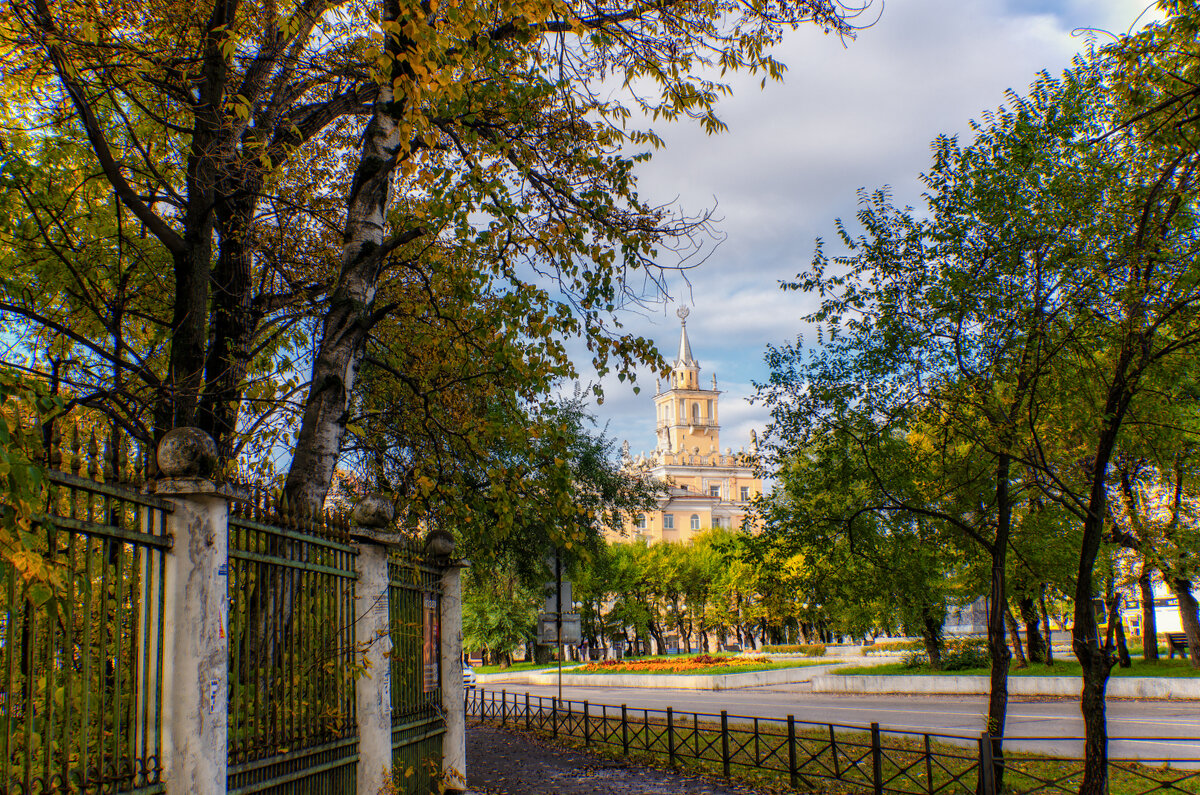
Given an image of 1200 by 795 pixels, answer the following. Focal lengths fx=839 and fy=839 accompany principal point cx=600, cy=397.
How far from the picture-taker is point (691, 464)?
363 ft

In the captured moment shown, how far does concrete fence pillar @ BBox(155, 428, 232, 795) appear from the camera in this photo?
4.09 m

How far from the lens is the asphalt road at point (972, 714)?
47.0 feet

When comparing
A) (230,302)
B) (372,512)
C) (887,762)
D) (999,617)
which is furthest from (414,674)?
(887,762)

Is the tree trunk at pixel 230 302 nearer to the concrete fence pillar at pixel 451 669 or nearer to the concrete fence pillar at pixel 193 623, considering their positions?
the concrete fence pillar at pixel 451 669

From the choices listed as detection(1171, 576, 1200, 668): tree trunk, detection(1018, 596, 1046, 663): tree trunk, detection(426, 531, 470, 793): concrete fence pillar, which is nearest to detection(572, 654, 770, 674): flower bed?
detection(1018, 596, 1046, 663): tree trunk

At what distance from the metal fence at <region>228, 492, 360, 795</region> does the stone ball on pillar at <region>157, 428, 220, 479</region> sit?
1.73ft

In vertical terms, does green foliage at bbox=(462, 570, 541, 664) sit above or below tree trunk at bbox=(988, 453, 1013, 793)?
below

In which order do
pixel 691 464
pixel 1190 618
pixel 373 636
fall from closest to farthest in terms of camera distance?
pixel 373 636 < pixel 1190 618 < pixel 691 464

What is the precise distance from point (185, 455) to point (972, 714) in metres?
20.8

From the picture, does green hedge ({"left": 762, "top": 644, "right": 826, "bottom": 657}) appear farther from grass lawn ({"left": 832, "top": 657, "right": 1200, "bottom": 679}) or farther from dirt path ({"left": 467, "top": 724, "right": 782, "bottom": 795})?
dirt path ({"left": 467, "top": 724, "right": 782, "bottom": 795})

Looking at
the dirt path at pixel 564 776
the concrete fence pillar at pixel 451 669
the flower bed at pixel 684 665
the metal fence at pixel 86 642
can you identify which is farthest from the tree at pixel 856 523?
the flower bed at pixel 684 665

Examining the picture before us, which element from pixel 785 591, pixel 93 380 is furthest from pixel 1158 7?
pixel 785 591

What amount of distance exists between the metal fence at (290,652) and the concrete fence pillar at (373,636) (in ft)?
0.33

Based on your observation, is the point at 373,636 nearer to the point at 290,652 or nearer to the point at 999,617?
the point at 290,652
